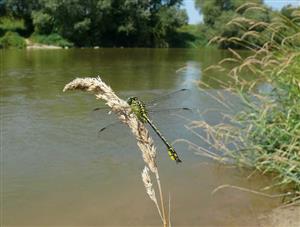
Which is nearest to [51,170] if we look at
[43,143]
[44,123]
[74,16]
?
[43,143]

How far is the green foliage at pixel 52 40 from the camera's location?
134ft

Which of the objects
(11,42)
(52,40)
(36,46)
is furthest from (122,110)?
A: (52,40)

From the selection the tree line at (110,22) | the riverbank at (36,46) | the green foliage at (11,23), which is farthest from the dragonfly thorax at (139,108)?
the green foliage at (11,23)

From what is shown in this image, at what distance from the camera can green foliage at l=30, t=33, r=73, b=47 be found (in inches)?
1607

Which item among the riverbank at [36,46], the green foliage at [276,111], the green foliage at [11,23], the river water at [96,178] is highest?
the green foliage at [276,111]

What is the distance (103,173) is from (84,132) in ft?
6.76

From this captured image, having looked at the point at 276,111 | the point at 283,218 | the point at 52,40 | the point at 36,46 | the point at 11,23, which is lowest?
the point at 36,46

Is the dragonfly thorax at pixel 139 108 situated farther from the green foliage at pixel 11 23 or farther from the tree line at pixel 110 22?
the green foliage at pixel 11 23

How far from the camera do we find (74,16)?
4144 cm

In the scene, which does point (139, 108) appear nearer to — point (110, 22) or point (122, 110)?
point (122, 110)

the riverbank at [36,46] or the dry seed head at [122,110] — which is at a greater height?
the dry seed head at [122,110]

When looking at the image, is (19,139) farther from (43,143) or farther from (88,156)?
(88,156)

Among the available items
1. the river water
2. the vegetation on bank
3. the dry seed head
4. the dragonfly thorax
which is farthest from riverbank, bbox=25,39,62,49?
the dry seed head

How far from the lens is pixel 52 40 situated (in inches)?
1625
